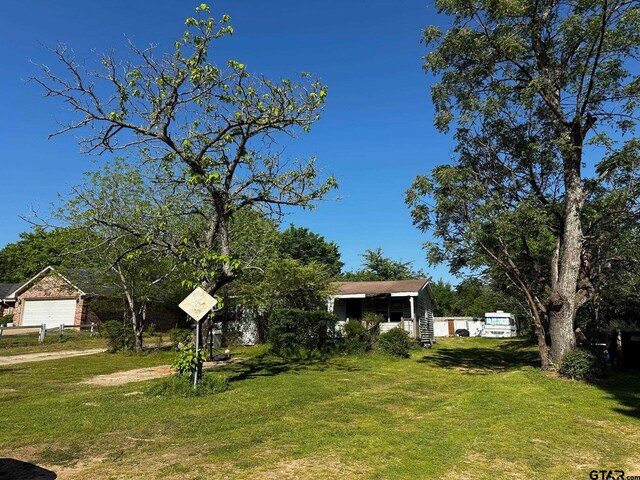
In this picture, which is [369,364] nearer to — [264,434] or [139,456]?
[264,434]

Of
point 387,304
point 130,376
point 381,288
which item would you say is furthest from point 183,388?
point 387,304

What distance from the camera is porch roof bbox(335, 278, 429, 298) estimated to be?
23234 millimetres

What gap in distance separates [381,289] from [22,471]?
20.9m

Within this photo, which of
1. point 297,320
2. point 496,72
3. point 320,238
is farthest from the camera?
point 320,238

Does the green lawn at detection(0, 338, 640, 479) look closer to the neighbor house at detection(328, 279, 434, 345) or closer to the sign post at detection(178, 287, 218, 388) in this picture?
the sign post at detection(178, 287, 218, 388)

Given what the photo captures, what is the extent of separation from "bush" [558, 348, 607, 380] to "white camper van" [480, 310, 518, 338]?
28.0 metres

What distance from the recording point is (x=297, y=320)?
1783cm

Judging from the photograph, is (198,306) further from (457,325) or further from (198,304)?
(457,325)

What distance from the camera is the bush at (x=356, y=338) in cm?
1859

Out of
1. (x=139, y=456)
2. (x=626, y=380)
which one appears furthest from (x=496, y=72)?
(x=139, y=456)

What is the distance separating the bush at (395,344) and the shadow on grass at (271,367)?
237 cm

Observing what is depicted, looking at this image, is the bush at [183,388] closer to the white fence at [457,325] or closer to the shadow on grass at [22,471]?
the shadow on grass at [22,471]

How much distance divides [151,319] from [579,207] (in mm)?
30375

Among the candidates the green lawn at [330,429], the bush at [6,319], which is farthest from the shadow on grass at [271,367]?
the bush at [6,319]
